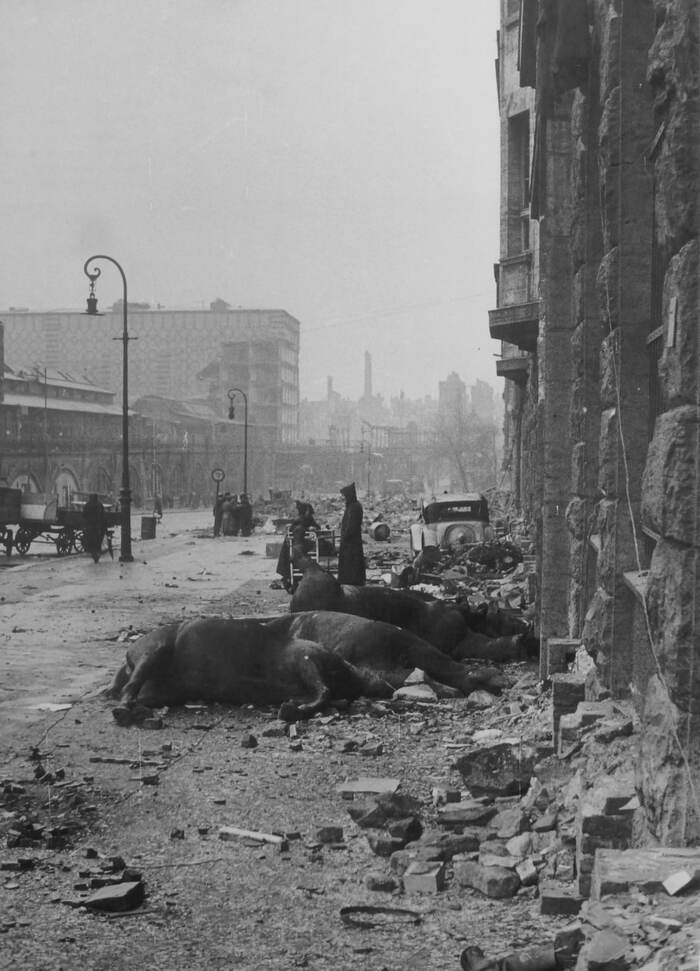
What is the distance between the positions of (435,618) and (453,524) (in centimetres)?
1345

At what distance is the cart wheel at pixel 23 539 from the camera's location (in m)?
27.3

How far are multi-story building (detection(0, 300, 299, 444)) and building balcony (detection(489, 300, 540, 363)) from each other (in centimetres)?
8997

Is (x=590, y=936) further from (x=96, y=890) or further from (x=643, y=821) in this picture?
(x=96, y=890)

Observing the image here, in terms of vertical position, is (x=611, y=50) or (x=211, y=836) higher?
(x=611, y=50)

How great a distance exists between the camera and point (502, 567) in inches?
788

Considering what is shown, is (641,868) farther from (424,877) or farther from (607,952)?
(424,877)

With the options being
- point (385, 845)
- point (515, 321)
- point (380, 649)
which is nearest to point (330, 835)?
point (385, 845)

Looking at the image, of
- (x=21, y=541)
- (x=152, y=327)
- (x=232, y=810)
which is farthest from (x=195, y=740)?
(x=152, y=327)

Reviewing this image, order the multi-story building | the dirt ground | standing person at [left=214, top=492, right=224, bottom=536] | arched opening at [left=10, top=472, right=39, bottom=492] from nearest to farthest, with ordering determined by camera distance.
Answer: the dirt ground < standing person at [left=214, top=492, right=224, bottom=536] < arched opening at [left=10, top=472, right=39, bottom=492] < the multi-story building

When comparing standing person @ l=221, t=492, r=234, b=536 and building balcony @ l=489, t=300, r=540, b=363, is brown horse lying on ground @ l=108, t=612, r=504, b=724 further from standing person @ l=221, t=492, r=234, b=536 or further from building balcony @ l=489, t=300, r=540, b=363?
standing person @ l=221, t=492, r=234, b=536

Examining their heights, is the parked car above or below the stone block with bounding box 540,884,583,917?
above

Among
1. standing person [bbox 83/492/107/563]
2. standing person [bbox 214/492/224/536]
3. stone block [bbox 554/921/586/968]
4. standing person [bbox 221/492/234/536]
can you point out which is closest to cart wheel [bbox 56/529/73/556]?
standing person [bbox 83/492/107/563]

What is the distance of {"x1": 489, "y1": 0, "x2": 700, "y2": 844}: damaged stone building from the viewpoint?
3314 millimetres

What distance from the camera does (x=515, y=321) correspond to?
53.9 ft
